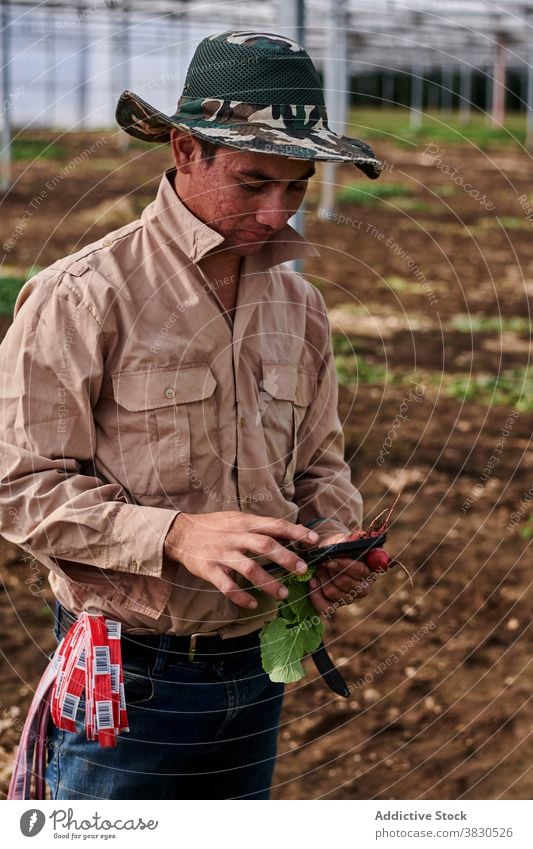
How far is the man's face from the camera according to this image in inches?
73.7

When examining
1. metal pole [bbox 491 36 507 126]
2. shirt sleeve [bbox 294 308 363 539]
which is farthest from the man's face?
metal pole [bbox 491 36 507 126]

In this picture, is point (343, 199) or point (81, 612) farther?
point (343, 199)

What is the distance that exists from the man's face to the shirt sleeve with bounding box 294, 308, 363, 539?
0.40 m

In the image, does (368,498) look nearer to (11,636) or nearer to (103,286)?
(11,636)

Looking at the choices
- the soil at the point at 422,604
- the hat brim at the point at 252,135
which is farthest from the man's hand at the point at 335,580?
the soil at the point at 422,604

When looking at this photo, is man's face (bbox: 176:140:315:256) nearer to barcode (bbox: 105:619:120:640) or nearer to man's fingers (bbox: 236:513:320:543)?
man's fingers (bbox: 236:513:320:543)

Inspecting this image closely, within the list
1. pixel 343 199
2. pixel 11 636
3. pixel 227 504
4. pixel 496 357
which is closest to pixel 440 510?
pixel 11 636

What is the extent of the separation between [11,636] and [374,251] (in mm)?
9171

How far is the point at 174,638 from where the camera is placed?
6.58ft

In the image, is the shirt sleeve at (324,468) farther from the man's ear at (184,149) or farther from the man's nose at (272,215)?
the man's ear at (184,149)

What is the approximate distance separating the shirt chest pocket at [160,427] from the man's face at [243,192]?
273 mm

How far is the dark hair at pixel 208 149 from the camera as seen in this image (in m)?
1.88

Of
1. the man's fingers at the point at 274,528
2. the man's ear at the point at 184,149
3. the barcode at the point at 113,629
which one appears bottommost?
the barcode at the point at 113,629

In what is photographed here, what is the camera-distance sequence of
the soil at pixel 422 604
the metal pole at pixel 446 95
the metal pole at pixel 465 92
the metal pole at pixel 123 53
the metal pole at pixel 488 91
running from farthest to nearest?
1. the metal pole at pixel 488 91
2. the metal pole at pixel 446 95
3. the metal pole at pixel 465 92
4. the metal pole at pixel 123 53
5. the soil at pixel 422 604
